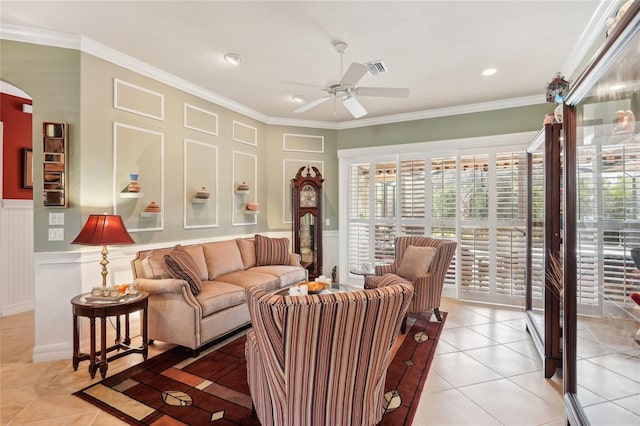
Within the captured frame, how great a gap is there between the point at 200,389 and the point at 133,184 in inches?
84.8

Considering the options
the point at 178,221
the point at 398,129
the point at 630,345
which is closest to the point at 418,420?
the point at 630,345

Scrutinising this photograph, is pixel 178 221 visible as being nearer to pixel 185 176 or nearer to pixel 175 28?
pixel 185 176

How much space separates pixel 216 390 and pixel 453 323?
9.04 feet

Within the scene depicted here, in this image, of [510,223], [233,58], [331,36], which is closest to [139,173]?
[233,58]

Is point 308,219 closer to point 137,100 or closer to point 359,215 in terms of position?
point 359,215

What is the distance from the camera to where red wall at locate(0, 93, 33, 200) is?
4.04 meters

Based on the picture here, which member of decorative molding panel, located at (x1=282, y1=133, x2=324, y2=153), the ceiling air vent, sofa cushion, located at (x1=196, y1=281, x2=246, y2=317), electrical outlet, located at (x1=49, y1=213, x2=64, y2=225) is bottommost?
sofa cushion, located at (x1=196, y1=281, x2=246, y2=317)

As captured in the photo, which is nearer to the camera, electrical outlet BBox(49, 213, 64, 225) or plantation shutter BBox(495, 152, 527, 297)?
electrical outlet BBox(49, 213, 64, 225)

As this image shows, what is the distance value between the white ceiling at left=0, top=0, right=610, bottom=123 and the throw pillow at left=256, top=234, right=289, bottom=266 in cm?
214

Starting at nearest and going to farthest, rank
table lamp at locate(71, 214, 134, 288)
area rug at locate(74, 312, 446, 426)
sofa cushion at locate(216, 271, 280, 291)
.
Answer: area rug at locate(74, 312, 446, 426) → table lamp at locate(71, 214, 134, 288) → sofa cushion at locate(216, 271, 280, 291)

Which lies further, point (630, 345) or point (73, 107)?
point (73, 107)

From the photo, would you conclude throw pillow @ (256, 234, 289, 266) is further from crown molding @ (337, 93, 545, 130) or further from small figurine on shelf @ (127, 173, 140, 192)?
crown molding @ (337, 93, 545, 130)

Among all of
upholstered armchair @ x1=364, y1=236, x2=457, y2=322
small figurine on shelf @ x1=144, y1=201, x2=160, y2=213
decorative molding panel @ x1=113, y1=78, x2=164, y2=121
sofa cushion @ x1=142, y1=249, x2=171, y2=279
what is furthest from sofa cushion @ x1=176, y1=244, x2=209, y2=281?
upholstered armchair @ x1=364, y1=236, x2=457, y2=322

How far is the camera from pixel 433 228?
16.5ft
